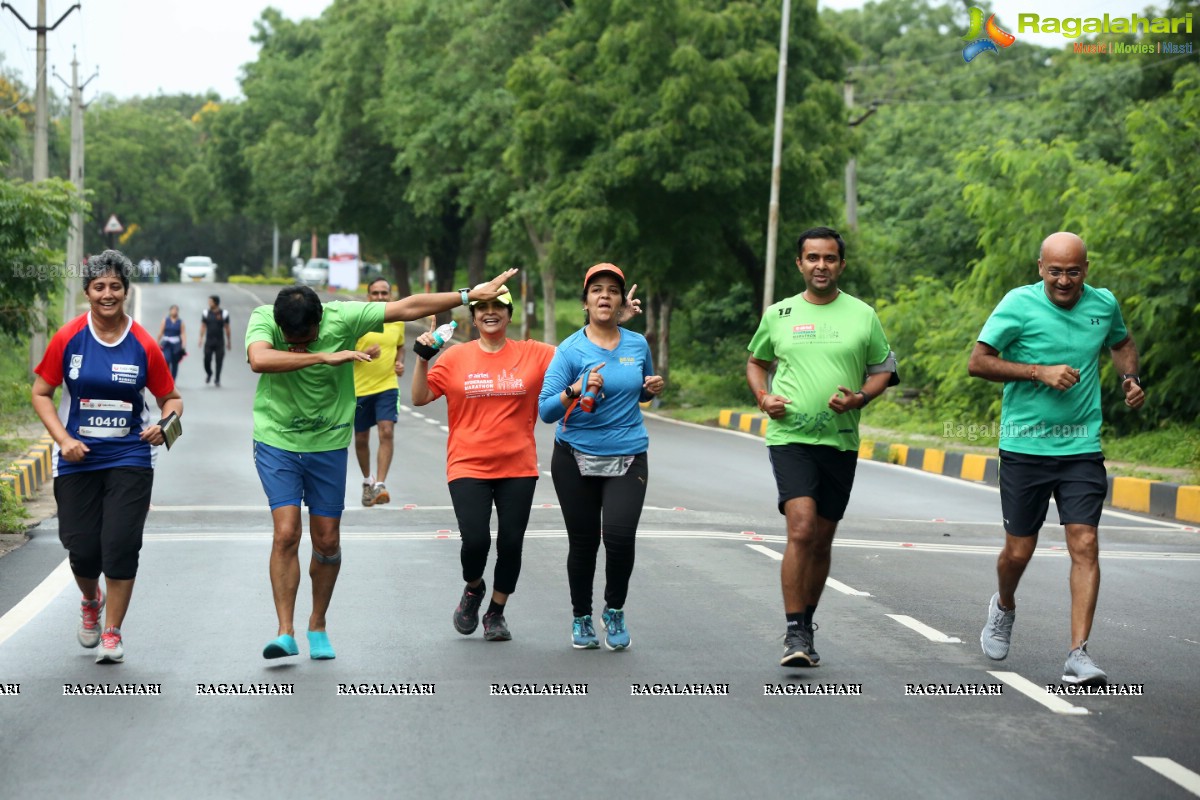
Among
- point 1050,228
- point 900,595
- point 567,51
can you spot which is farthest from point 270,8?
point 900,595

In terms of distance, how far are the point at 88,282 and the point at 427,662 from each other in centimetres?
230

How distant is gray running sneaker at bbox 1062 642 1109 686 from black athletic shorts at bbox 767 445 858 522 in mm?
1167

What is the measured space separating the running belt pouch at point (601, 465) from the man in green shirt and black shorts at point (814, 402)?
71 cm

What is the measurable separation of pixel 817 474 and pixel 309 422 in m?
2.29

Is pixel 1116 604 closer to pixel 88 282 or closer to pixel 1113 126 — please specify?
pixel 88 282

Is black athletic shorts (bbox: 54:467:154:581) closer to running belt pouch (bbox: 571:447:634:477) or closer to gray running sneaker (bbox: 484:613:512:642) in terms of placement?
gray running sneaker (bbox: 484:613:512:642)

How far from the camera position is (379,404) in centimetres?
1396

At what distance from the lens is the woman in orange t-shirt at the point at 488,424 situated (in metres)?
7.67

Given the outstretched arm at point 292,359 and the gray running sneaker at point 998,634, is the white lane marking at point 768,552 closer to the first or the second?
the gray running sneaker at point 998,634

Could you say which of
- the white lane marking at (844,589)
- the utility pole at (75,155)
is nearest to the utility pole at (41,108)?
the utility pole at (75,155)

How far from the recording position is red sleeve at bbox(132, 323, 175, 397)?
750cm

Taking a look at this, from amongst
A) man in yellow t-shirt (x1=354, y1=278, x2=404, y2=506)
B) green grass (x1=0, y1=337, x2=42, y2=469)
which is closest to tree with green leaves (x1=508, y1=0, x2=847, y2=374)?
green grass (x1=0, y1=337, x2=42, y2=469)

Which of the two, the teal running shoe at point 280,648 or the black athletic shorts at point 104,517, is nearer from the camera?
the teal running shoe at point 280,648

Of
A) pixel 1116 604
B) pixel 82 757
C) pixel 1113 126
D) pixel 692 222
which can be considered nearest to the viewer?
pixel 82 757
